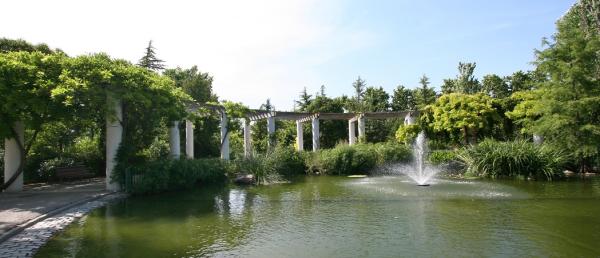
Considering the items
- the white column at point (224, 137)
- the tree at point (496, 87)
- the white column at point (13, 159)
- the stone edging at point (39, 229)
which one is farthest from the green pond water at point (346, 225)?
the tree at point (496, 87)

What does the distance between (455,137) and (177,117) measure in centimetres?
1604

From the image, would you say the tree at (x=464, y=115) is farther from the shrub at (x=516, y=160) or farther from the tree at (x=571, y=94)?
the shrub at (x=516, y=160)

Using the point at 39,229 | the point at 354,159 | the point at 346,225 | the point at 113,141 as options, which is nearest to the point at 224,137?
the point at 354,159

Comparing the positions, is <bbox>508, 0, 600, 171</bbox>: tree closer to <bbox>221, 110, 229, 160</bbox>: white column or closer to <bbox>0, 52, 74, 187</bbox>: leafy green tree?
<bbox>221, 110, 229, 160</bbox>: white column

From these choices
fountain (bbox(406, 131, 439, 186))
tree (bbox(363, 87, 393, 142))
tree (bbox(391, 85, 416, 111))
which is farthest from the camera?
tree (bbox(391, 85, 416, 111))

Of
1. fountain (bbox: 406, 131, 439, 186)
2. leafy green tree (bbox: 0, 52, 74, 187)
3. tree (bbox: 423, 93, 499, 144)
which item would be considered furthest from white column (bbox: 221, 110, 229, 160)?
tree (bbox: 423, 93, 499, 144)

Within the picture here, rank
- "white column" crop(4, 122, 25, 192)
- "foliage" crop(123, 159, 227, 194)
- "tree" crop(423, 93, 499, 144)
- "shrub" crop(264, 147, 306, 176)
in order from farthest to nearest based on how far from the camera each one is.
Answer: "tree" crop(423, 93, 499, 144), "shrub" crop(264, 147, 306, 176), "white column" crop(4, 122, 25, 192), "foliage" crop(123, 159, 227, 194)

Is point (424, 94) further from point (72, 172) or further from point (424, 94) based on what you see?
point (72, 172)

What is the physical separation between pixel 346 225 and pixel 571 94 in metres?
13.5

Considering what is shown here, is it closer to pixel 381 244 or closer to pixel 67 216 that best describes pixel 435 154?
pixel 381 244

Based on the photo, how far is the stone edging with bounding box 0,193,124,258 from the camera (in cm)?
631

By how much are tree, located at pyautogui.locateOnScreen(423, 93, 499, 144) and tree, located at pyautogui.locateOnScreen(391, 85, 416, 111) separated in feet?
42.4

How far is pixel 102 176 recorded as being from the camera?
1764 centimetres

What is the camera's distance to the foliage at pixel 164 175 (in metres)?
12.3
